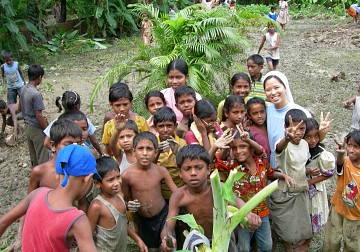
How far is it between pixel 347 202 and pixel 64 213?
2213mm

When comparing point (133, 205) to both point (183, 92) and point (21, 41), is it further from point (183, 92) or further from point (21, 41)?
point (21, 41)

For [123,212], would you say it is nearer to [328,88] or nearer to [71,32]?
[328,88]

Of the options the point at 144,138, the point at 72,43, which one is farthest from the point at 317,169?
the point at 72,43

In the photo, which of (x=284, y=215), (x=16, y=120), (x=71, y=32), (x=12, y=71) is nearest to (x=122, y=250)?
(x=284, y=215)

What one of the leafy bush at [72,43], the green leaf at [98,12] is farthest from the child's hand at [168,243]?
the green leaf at [98,12]

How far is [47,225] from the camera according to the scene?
1965mm

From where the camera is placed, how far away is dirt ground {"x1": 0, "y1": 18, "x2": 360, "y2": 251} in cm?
544

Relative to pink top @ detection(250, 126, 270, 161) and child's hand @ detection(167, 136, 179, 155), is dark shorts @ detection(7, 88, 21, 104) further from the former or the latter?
pink top @ detection(250, 126, 270, 161)

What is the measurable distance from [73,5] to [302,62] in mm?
7928

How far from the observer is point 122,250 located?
2.88 meters

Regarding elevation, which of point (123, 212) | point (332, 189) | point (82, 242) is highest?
point (82, 242)

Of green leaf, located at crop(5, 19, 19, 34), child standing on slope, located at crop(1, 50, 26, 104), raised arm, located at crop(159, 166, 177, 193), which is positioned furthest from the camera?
green leaf, located at crop(5, 19, 19, 34)

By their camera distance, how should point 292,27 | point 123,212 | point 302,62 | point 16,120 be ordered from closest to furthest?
point 123,212 → point 16,120 → point 302,62 → point 292,27

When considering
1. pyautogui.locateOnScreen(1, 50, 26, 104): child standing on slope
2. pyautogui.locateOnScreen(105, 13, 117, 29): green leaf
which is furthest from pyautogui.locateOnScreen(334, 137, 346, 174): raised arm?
pyautogui.locateOnScreen(105, 13, 117, 29): green leaf
